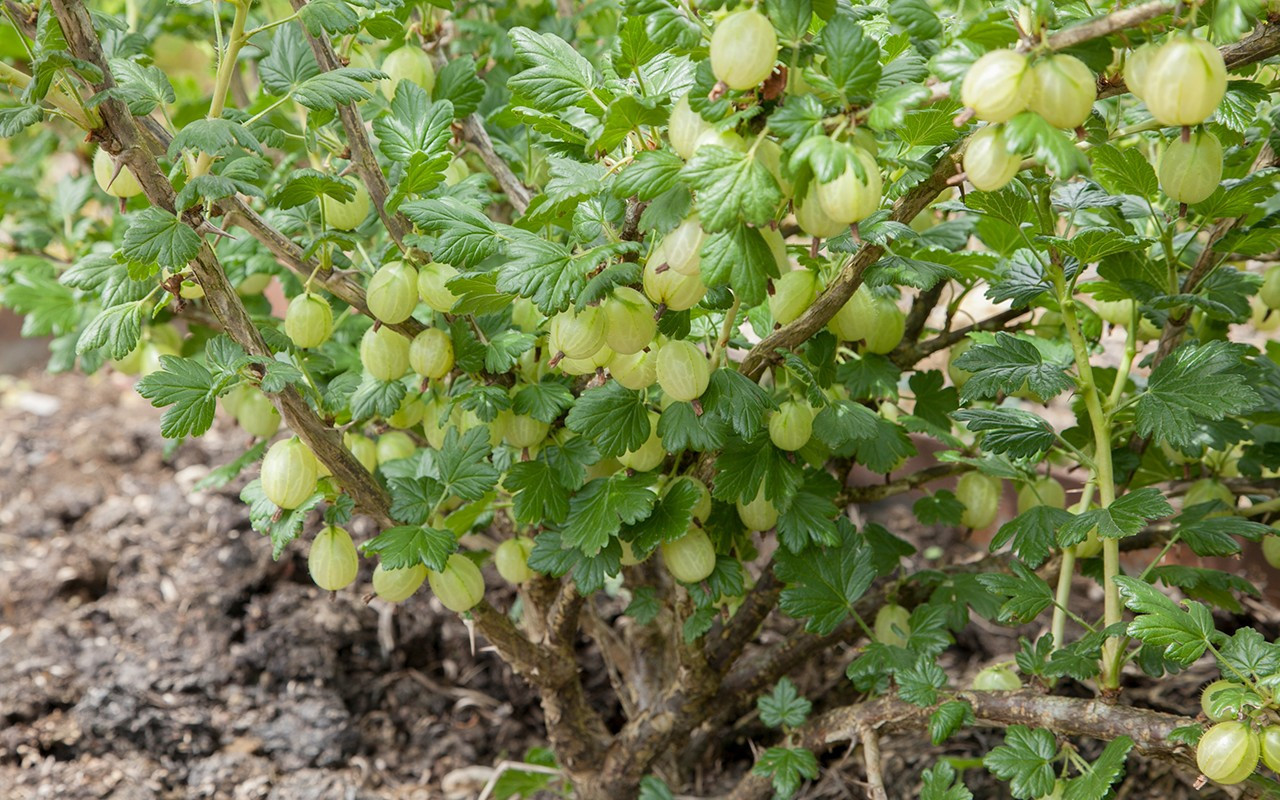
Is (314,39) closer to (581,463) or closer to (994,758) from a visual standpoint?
(581,463)

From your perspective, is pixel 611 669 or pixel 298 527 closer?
pixel 298 527

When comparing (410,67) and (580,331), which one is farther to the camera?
(410,67)

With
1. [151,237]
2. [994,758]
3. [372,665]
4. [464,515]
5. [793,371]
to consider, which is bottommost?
[372,665]

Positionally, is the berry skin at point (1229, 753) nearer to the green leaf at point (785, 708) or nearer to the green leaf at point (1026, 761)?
the green leaf at point (1026, 761)

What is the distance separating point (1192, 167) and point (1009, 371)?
0.80 feet

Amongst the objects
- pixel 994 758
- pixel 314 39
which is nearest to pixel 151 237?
pixel 314 39

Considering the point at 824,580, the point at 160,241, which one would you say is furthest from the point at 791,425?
the point at 160,241

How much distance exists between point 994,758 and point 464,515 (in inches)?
24.1

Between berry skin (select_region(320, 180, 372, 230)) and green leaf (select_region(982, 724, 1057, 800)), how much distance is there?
87cm

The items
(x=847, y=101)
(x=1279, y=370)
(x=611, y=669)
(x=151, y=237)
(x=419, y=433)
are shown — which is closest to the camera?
(x=847, y=101)

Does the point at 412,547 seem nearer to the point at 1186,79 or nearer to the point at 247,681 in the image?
the point at 1186,79

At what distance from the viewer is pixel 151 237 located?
0.89m

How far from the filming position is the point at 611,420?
1.04m

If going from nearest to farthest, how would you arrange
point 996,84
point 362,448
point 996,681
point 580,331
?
point 996,84, point 580,331, point 996,681, point 362,448
